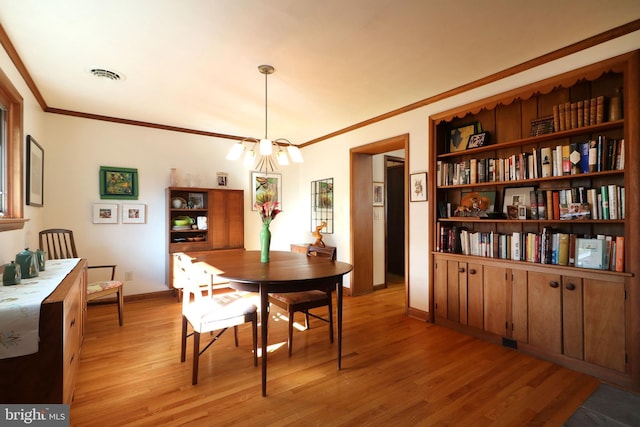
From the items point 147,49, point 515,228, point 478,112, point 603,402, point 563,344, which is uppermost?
point 147,49

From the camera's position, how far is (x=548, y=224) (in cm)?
278

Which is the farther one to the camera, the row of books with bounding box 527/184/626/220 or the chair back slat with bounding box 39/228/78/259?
the chair back slat with bounding box 39/228/78/259

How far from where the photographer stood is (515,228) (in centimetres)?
296

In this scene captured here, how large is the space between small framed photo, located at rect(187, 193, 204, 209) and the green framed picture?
69cm

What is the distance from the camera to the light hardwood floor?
6.15ft

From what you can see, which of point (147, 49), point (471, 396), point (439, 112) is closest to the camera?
point (471, 396)

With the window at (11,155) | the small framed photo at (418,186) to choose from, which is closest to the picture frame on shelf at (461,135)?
the small framed photo at (418,186)

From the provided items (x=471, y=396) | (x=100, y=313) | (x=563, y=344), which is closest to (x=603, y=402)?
(x=563, y=344)

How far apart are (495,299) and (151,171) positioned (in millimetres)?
4460

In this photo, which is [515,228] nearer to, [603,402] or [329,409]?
[603,402]

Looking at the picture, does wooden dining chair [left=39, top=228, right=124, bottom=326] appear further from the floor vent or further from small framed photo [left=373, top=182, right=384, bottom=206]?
the floor vent

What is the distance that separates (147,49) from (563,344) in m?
3.95

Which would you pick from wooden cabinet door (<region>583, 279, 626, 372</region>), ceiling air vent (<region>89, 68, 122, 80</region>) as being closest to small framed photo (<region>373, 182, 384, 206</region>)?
wooden cabinet door (<region>583, 279, 626, 372</region>)

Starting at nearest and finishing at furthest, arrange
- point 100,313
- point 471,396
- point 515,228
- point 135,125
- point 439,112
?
point 471,396 < point 515,228 < point 439,112 < point 100,313 < point 135,125
